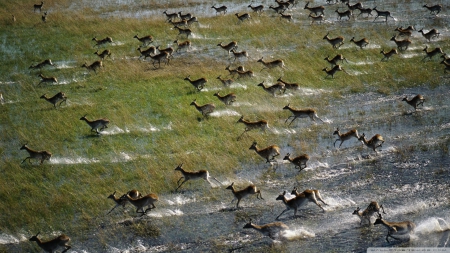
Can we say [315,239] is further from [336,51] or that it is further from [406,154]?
[336,51]

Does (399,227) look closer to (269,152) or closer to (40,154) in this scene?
(269,152)

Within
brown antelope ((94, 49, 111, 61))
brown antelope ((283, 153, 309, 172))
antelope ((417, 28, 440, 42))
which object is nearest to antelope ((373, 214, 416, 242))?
brown antelope ((283, 153, 309, 172))

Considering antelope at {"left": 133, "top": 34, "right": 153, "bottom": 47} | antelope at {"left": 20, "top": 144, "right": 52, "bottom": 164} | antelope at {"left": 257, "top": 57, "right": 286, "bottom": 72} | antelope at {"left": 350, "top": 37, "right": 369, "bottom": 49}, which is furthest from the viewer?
antelope at {"left": 133, "top": 34, "right": 153, "bottom": 47}

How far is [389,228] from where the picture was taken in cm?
1510

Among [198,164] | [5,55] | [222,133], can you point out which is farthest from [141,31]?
[198,164]

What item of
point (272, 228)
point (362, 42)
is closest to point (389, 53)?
point (362, 42)

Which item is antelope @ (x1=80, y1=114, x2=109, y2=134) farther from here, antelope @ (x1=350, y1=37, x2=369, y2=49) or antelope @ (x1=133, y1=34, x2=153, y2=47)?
antelope @ (x1=350, y1=37, x2=369, y2=49)

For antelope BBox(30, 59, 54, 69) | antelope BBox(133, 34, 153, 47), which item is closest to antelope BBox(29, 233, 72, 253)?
antelope BBox(30, 59, 54, 69)

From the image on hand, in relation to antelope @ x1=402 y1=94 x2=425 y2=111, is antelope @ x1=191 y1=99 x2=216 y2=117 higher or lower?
higher

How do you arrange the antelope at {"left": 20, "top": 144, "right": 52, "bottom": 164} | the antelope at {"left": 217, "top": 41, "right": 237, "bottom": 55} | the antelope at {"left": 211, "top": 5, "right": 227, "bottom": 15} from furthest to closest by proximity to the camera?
the antelope at {"left": 211, "top": 5, "right": 227, "bottom": 15}, the antelope at {"left": 217, "top": 41, "right": 237, "bottom": 55}, the antelope at {"left": 20, "top": 144, "right": 52, "bottom": 164}

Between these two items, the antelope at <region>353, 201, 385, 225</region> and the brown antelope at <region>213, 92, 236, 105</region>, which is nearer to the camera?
the antelope at <region>353, 201, 385, 225</region>

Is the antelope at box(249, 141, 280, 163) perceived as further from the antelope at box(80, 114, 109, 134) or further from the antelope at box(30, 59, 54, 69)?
the antelope at box(30, 59, 54, 69)

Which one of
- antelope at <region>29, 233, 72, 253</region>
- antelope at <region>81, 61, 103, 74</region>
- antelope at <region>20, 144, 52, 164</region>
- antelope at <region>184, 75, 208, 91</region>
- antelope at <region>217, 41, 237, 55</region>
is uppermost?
antelope at <region>29, 233, 72, 253</region>

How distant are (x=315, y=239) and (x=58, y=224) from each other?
6.78 meters
